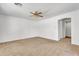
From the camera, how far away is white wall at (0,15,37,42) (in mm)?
6160

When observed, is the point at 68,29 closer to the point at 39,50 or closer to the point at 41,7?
the point at 41,7

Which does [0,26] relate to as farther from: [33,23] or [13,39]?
[33,23]

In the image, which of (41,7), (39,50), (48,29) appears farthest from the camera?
(48,29)

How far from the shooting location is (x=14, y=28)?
696 cm

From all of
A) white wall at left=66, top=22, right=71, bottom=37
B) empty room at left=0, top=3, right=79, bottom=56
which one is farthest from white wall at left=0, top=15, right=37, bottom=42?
white wall at left=66, top=22, right=71, bottom=37

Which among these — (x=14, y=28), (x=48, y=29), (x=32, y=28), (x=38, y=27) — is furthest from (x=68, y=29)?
(x=14, y=28)

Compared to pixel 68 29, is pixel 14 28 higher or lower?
higher

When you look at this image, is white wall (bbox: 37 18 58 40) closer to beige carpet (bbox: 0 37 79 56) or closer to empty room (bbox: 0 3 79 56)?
empty room (bbox: 0 3 79 56)

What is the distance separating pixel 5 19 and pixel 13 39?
1.64m

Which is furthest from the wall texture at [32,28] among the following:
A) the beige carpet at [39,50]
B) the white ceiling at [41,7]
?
the beige carpet at [39,50]

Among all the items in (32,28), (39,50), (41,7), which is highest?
(41,7)

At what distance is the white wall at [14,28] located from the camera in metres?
6.16

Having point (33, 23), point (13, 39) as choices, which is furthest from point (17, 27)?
point (33, 23)

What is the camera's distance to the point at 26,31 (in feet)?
27.8
